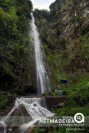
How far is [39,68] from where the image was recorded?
27.0 meters

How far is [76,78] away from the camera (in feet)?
85.4

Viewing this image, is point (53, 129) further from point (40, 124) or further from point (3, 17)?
point (3, 17)

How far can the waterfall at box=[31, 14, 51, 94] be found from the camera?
2451 centimetres

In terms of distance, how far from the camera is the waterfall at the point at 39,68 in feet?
80.4

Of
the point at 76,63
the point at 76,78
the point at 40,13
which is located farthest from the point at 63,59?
the point at 40,13

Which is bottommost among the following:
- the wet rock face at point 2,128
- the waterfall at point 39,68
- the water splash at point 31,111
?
the wet rock face at point 2,128

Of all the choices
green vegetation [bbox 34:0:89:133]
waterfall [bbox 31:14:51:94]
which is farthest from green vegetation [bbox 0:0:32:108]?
green vegetation [bbox 34:0:89:133]

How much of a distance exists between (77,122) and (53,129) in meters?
1.34

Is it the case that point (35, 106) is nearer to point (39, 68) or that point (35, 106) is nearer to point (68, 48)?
point (39, 68)

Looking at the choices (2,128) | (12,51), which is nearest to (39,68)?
(12,51)

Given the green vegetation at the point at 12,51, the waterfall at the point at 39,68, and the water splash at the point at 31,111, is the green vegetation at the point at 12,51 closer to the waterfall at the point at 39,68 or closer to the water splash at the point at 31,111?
the water splash at the point at 31,111

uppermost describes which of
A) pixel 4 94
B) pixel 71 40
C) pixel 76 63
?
pixel 71 40

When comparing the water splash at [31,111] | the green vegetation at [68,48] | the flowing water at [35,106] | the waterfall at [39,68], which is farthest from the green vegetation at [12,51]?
the green vegetation at [68,48]

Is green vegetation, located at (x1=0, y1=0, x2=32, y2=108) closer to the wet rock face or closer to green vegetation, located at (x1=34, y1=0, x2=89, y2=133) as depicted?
the wet rock face
